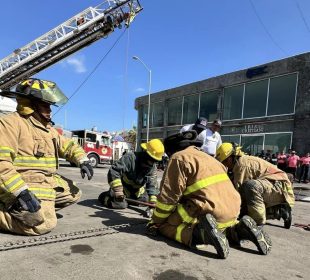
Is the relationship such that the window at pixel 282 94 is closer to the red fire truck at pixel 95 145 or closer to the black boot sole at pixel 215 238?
the red fire truck at pixel 95 145

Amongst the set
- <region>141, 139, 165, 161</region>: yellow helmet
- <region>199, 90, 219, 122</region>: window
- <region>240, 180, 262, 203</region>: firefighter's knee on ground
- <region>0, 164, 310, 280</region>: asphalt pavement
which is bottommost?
<region>0, 164, 310, 280</region>: asphalt pavement

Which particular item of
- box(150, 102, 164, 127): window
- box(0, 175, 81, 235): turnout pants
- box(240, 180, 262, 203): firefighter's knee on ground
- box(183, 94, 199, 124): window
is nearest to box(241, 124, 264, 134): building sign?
box(183, 94, 199, 124): window

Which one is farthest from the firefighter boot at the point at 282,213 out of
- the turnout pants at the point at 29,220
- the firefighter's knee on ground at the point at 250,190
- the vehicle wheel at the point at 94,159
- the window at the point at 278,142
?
the vehicle wheel at the point at 94,159

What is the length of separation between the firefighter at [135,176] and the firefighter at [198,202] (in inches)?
51.5

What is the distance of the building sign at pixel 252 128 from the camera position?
18.4m

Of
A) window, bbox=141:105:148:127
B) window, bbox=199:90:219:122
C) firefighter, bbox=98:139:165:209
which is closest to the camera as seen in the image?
firefighter, bbox=98:139:165:209

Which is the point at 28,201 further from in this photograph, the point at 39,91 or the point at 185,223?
the point at 185,223

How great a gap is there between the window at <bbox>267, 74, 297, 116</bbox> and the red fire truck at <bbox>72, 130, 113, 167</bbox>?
9.36m

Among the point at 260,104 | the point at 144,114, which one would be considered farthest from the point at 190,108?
the point at 144,114

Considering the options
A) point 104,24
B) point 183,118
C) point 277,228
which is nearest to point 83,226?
point 277,228

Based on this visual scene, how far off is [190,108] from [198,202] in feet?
68.9

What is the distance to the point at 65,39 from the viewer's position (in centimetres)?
1396

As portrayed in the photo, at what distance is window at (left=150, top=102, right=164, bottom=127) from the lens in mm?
27031

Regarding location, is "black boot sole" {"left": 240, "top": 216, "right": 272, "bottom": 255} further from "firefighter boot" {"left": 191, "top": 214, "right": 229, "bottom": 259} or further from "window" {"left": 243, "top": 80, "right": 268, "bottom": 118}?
"window" {"left": 243, "top": 80, "right": 268, "bottom": 118}
